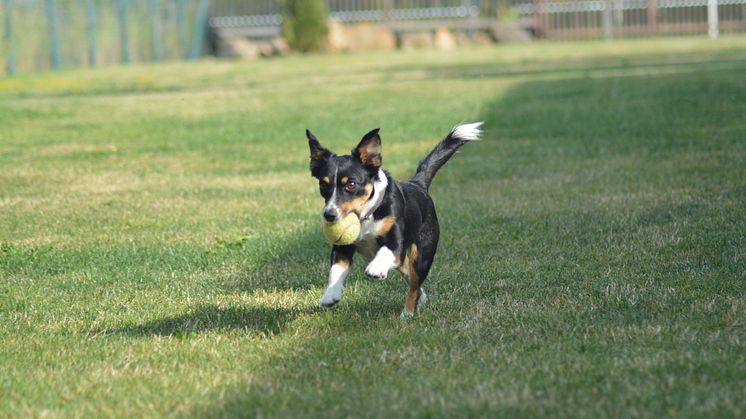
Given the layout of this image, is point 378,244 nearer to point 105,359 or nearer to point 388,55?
point 105,359

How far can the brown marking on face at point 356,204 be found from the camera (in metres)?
5.92

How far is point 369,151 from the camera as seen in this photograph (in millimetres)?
6223

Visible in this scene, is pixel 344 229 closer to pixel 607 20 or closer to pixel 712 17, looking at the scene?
pixel 712 17

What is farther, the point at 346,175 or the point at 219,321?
the point at 219,321

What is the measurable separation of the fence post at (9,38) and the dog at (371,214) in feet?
80.6

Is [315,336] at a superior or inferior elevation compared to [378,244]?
inferior

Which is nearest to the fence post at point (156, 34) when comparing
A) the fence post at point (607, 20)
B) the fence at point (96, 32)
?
the fence at point (96, 32)

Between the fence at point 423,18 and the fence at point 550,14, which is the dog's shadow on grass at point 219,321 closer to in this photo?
the fence at point 423,18

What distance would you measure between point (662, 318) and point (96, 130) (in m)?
12.5

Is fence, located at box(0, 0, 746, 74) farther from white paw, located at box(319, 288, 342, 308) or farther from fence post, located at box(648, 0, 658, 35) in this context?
white paw, located at box(319, 288, 342, 308)

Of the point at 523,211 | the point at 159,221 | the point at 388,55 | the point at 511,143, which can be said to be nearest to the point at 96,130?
the point at 511,143

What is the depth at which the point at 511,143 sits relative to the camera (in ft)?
46.8

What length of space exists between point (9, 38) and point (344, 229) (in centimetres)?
2526

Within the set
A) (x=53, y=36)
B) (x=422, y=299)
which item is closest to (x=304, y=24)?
(x=53, y=36)
